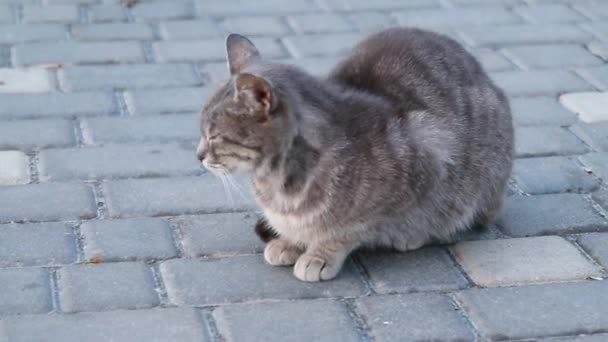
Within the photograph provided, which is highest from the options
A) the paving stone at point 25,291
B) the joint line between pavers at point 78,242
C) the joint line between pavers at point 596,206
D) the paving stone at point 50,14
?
the joint line between pavers at point 596,206

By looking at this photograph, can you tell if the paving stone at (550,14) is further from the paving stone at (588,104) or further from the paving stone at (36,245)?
the paving stone at (36,245)

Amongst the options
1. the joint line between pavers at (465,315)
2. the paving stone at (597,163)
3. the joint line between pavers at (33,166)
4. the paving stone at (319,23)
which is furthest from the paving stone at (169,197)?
the paving stone at (319,23)

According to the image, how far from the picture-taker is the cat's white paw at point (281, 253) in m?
3.76

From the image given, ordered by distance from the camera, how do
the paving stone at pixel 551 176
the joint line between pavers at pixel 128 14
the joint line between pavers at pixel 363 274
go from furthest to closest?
the joint line between pavers at pixel 128 14, the paving stone at pixel 551 176, the joint line between pavers at pixel 363 274

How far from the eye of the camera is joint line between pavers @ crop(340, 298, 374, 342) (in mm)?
3350

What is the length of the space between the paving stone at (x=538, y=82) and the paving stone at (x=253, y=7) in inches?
52.5

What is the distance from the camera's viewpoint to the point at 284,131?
11.4ft

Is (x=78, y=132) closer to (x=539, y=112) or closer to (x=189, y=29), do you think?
(x=189, y=29)

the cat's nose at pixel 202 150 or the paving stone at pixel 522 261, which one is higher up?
the cat's nose at pixel 202 150

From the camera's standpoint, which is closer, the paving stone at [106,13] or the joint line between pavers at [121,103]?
the joint line between pavers at [121,103]

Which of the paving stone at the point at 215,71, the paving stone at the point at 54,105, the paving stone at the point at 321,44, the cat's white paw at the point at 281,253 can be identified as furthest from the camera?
the paving stone at the point at 321,44

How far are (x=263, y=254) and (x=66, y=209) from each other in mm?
779

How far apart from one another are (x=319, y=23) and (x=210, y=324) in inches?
116

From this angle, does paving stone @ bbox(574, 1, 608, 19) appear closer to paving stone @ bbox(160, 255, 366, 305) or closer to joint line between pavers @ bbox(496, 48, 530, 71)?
joint line between pavers @ bbox(496, 48, 530, 71)
